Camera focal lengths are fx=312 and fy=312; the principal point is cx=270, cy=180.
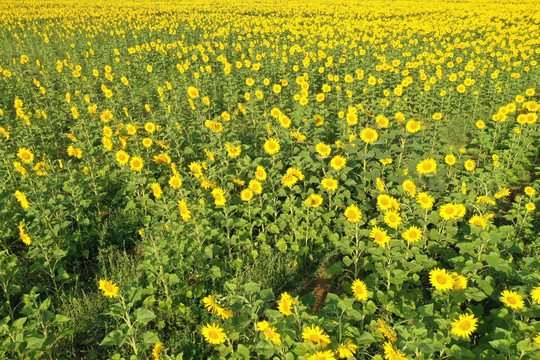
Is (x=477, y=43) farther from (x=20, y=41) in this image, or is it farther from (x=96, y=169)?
(x=20, y=41)

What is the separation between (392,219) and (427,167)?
131cm

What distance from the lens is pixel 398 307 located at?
10.6ft

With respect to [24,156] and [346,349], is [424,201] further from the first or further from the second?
[24,156]

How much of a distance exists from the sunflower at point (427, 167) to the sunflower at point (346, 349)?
316cm

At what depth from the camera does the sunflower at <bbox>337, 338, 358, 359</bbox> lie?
2.21m

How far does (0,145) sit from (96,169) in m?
2.01

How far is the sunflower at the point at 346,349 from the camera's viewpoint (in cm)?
221

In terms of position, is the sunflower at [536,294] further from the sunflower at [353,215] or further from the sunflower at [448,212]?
the sunflower at [353,215]

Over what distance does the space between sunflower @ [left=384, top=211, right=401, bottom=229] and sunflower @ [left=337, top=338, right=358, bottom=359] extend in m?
1.88

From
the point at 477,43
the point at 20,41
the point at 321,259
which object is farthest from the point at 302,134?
the point at 20,41

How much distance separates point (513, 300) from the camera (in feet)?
9.05

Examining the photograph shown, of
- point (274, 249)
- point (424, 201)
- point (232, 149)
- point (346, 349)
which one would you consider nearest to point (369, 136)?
point (424, 201)

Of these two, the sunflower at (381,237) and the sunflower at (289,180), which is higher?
the sunflower at (289,180)

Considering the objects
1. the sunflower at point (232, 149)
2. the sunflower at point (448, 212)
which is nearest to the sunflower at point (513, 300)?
the sunflower at point (448, 212)
